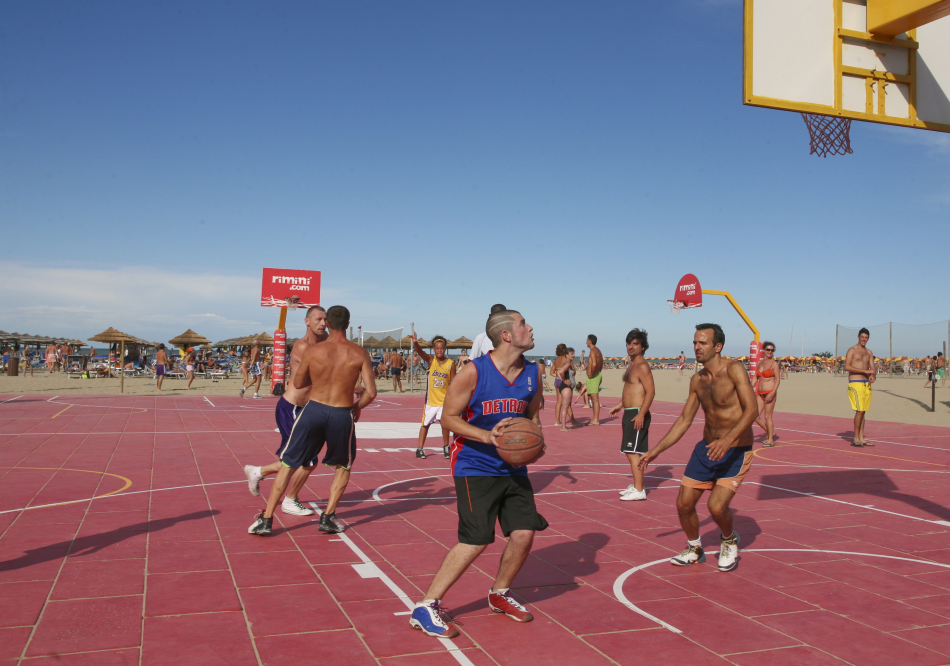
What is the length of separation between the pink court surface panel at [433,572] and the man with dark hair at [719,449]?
25 centimetres

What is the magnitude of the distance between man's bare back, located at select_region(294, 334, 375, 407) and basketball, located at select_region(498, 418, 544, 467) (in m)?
2.43

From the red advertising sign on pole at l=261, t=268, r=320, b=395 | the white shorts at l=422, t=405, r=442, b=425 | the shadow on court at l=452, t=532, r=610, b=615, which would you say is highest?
the red advertising sign on pole at l=261, t=268, r=320, b=395

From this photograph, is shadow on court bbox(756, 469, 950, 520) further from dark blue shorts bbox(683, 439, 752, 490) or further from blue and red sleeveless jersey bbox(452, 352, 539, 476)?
blue and red sleeveless jersey bbox(452, 352, 539, 476)

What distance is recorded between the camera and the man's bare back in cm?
611

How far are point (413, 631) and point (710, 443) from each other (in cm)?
273

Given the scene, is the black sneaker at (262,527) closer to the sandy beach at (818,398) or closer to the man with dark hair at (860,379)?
the man with dark hair at (860,379)

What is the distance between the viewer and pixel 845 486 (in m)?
8.97

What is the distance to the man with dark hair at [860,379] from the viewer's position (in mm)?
12695

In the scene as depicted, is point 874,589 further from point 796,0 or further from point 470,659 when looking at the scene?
point 796,0

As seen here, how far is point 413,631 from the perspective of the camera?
3.99 metres

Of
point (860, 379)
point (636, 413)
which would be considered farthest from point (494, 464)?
point (860, 379)

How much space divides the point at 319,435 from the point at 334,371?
22.6 inches

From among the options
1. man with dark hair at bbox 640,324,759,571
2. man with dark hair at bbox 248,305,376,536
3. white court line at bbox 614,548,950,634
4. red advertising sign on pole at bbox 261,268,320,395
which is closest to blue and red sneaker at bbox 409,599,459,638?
white court line at bbox 614,548,950,634

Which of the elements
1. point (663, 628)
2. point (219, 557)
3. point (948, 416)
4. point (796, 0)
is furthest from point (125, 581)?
point (948, 416)
